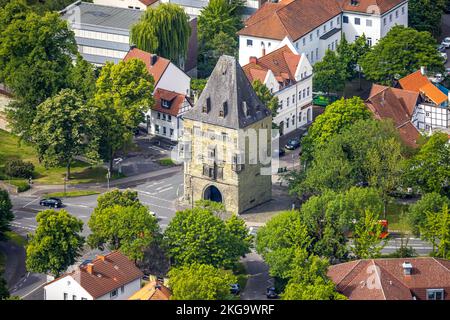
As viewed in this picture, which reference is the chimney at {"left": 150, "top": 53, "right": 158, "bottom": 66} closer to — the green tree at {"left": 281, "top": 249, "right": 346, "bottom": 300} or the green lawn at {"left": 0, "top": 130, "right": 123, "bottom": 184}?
the green lawn at {"left": 0, "top": 130, "right": 123, "bottom": 184}

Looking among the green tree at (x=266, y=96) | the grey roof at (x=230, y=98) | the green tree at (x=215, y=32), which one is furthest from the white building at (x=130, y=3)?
the grey roof at (x=230, y=98)

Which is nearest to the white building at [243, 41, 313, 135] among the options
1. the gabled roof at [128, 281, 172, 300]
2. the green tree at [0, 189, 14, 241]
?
the green tree at [0, 189, 14, 241]

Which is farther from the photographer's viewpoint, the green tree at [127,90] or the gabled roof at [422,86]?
the gabled roof at [422,86]

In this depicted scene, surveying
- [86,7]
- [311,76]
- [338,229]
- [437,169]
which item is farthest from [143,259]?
[86,7]

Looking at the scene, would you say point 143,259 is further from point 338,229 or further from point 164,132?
point 164,132

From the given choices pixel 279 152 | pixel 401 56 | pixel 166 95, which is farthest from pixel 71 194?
pixel 401 56

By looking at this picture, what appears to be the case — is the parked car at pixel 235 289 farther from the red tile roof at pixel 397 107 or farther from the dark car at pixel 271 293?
the red tile roof at pixel 397 107
